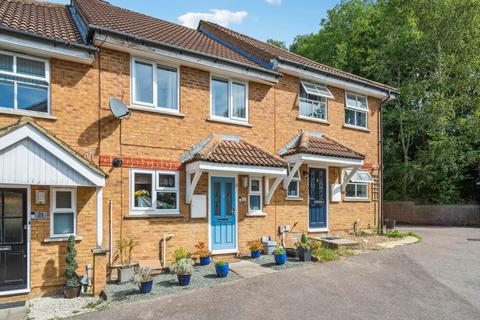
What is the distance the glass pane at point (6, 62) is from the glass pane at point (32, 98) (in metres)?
0.38

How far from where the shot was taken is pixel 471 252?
11516 mm

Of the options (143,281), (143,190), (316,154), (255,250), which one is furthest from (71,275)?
(316,154)

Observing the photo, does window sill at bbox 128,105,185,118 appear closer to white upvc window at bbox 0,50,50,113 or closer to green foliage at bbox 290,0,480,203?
white upvc window at bbox 0,50,50,113

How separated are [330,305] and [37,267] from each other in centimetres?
601

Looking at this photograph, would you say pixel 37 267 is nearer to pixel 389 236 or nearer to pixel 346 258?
pixel 346 258

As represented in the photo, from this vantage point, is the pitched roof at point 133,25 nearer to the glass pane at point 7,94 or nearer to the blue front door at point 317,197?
the glass pane at point 7,94

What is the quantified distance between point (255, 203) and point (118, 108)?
4.96m

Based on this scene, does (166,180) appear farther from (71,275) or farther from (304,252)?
(304,252)

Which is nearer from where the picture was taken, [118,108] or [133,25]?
[118,108]

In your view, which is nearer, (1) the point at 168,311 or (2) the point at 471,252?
(1) the point at 168,311

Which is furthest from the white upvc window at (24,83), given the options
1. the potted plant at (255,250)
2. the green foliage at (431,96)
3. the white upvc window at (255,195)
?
the green foliage at (431,96)

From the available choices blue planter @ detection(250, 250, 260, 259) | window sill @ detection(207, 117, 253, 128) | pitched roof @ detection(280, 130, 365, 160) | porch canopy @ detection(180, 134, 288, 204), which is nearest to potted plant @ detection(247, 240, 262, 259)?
blue planter @ detection(250, 250, 260, 259)

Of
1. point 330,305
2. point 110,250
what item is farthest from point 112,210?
point 330,305

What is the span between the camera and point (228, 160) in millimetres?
9672
